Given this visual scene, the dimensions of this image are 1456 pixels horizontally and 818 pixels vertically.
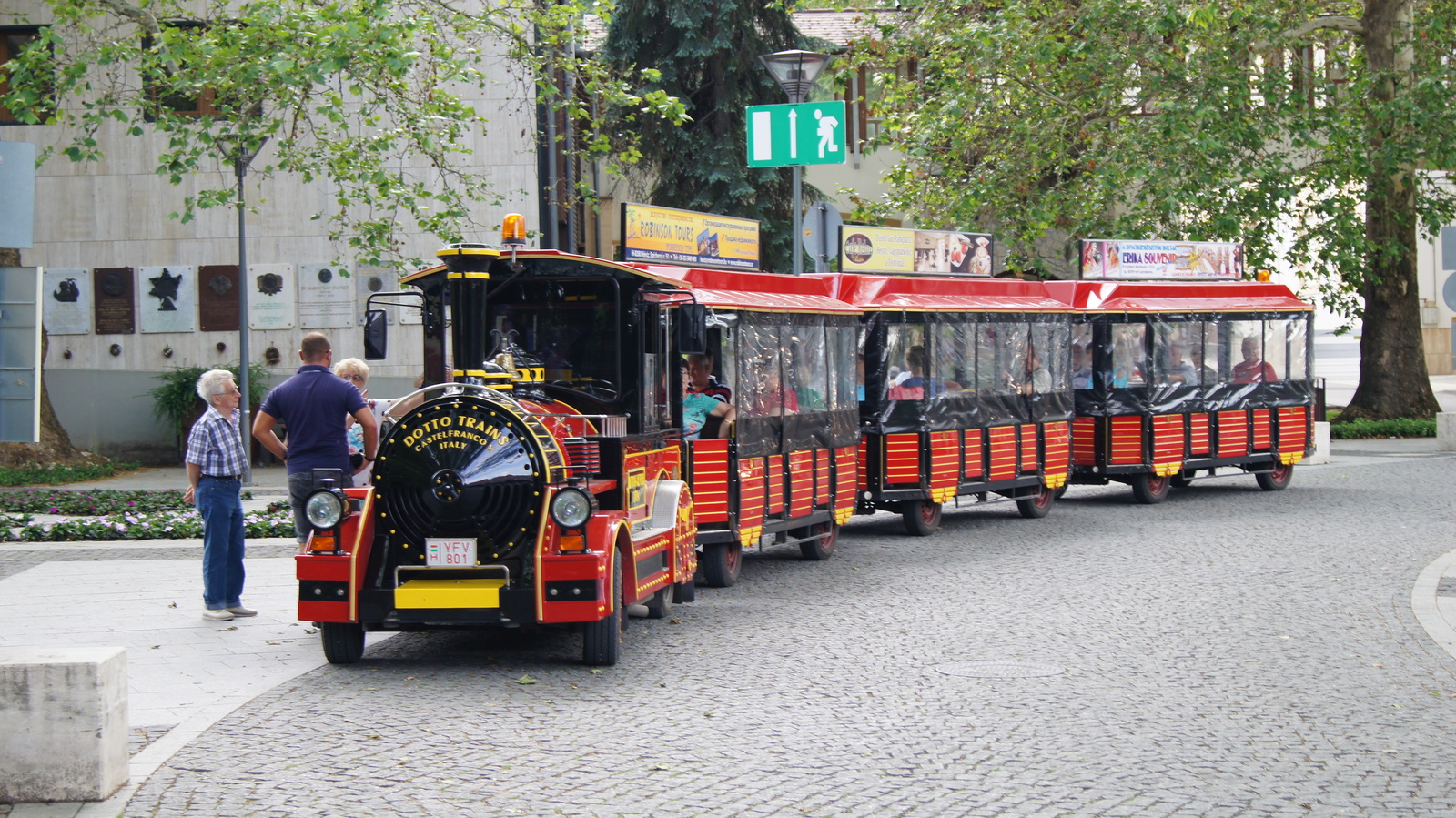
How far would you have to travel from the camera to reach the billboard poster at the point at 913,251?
1605 cm

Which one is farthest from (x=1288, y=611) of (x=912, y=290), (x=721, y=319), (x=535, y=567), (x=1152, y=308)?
(x=1152, y=308)

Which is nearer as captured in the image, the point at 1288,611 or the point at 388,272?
the point at 1288,611

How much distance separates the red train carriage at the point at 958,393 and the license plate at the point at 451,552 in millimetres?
7572

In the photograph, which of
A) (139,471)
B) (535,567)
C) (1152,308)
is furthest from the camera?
(139,471)

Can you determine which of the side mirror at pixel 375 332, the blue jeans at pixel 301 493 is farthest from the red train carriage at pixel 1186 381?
the blue jeans at pixel 301 493

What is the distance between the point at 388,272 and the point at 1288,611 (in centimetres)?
1749

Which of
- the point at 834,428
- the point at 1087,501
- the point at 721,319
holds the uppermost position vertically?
the point at 721,319

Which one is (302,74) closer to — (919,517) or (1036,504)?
(919,517)

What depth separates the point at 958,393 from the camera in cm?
1644

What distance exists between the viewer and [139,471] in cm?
A: 2441

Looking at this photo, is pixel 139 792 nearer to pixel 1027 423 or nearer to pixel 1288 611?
pixel 1288 611

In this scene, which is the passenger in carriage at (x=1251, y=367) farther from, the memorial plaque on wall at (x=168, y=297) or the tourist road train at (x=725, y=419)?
the memorial plaque on wall at (x=168, y=297)

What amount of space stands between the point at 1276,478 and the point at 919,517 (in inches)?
273

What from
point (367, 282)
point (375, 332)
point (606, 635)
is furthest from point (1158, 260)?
point (606, 635)
